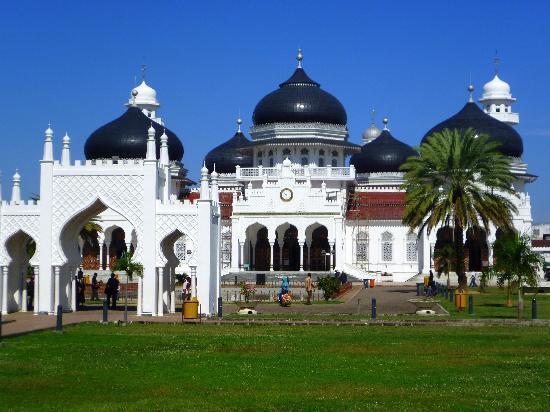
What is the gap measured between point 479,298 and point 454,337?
26.4m

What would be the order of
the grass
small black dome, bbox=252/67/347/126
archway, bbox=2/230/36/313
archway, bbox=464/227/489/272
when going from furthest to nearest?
small black dome, bbox=252/67/347/126 → archway, bbox=464/227/489/272 → archway, bbox=2/230/36/313 → the grass

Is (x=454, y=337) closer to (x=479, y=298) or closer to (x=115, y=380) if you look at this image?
(x=115, y=380)

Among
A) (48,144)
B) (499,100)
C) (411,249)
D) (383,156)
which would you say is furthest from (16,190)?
(499,100)

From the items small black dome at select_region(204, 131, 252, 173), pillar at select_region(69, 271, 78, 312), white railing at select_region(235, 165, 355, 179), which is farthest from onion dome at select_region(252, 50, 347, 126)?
pillar at select_region(69, 271, 78, 312)

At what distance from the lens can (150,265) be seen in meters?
38.8

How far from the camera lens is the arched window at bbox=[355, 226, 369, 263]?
8175 cm

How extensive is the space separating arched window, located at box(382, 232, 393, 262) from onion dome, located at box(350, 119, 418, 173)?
44.7ft

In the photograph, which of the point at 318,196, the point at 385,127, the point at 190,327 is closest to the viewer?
the point at 190,327

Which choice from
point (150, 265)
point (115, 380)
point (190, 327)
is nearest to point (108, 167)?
point (150, 265)

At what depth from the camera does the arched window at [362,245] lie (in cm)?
8175

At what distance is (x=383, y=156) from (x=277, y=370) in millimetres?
76205

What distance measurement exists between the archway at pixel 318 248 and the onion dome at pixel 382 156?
1598 cm

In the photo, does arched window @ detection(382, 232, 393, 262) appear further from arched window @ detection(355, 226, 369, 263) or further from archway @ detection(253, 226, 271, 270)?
archway @ detection(253, 226, 271, 270)

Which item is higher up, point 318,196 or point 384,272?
point 318,196
